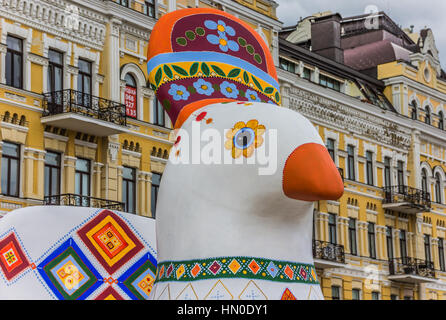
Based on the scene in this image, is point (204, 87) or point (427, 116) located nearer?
point (204, 87)

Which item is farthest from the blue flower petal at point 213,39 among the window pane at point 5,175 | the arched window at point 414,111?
the arched window at point 414,111

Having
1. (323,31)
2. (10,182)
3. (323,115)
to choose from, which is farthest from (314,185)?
(323,31)

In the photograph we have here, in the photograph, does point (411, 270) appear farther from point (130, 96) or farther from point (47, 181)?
point (47, 181)

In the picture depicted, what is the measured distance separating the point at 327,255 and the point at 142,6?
944cm

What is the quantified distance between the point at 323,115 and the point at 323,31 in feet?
19.3

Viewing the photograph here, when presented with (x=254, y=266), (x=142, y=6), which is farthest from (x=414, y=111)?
(x=254, y=266)

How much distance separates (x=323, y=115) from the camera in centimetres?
2925

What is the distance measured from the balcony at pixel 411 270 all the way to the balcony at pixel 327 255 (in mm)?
3258

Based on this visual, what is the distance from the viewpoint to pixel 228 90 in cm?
694

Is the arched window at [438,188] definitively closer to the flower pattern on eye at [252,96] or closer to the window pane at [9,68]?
the window pane at [9,68]

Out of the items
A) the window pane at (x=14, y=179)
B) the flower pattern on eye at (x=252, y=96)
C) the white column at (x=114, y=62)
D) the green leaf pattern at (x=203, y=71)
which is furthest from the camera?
the white column at (x=114, y=62)

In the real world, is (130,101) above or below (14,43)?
below

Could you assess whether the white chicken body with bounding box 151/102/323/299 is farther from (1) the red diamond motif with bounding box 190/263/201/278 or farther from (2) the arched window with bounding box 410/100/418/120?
(2) the arched window with bounding box 410/100/418/120

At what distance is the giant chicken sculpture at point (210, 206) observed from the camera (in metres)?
6.13
